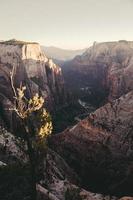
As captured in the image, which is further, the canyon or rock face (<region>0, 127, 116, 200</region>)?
the canyon

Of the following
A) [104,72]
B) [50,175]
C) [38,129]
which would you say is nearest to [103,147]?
[50,175]

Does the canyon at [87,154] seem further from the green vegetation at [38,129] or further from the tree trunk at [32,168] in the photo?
the tree trunk at [32,168]

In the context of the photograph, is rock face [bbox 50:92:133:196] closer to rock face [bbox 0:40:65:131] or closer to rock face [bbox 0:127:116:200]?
rock face [bbox 0:127:116:200]

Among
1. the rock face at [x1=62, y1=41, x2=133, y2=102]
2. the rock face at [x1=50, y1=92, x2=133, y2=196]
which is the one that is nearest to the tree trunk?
the rock face at [x1=50, y1=92, x2=133, y2=196]

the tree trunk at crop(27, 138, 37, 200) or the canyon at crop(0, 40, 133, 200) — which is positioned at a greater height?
the tree trunk at crop(27, 138, 37, 200)

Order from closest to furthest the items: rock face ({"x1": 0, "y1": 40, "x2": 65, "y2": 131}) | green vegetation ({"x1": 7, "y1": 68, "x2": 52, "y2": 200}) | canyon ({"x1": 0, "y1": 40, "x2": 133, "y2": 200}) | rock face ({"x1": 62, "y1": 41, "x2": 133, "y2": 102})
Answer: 1. green vegetation ({"x1": 7, "y1": 68, "x2": 52, "y2": 200})
2. canyon ({"x1": 0, "y1": 40, "x2": 133, "y2": 200})
3. rock face ({"x1": 0, "y1": 40, "x2": 65, "y2": 131})
4. rock face ({"x1": 62, "y1": 41, "x2": 133, "y2": 102})

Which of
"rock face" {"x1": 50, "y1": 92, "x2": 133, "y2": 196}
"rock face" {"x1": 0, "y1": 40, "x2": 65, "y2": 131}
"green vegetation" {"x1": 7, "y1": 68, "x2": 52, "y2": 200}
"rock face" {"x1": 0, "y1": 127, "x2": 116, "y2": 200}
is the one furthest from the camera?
"rock face" {"x1": 0, "y1": 40, "x2": 65, "y2": 131}

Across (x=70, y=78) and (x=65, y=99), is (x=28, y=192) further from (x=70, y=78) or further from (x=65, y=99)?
→ (x=70, y=78)

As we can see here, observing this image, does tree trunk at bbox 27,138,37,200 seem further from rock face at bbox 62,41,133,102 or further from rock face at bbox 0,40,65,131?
rock face at bbox 62,41,133,102
